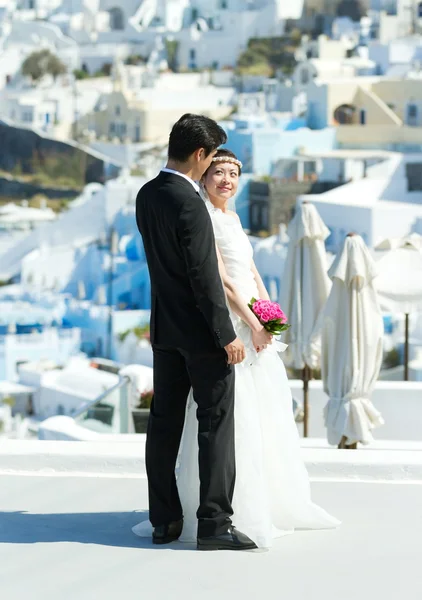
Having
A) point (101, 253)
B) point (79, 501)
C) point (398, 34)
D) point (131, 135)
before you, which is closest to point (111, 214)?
point (101, 253)

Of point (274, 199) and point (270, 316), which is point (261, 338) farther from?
point (274, 199)

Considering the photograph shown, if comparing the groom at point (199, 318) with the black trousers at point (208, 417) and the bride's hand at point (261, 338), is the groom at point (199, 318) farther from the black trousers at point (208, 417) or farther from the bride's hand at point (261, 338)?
the bride's hand at point (261, 338)

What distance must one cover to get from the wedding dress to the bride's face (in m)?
0.04

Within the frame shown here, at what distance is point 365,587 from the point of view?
3.26m

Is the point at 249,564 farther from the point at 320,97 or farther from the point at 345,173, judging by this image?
the point at 320,97

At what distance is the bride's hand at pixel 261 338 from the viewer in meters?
3.64

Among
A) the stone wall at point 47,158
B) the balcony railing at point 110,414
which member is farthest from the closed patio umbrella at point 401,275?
the stone wall at point 47,158

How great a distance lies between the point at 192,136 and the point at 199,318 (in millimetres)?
439

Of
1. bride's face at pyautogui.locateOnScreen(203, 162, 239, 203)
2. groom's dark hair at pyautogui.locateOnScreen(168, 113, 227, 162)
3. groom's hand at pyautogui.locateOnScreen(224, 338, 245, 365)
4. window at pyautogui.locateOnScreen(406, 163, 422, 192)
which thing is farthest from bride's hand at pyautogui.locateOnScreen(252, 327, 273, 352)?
window at pyautogui.locateOnScreen(406, 163, 422, 192)

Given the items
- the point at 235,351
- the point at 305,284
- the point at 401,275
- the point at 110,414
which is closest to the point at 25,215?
the point at 401,275

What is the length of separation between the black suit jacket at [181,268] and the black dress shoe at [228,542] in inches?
17.9

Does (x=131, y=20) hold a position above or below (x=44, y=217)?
above

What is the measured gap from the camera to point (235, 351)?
3514mm

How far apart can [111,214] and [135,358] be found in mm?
11826
